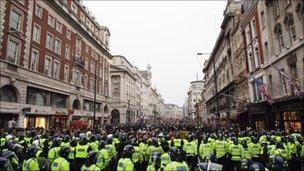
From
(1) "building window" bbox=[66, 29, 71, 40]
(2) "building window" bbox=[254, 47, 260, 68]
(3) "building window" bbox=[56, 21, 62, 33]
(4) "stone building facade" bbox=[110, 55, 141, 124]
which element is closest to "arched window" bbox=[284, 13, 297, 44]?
(2) "building window" bbox=[254, 47, 260, 68]

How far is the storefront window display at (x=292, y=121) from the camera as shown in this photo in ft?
69.8

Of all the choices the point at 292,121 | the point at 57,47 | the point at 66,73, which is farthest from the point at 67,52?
the point at 292,121

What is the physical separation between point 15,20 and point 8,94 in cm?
805

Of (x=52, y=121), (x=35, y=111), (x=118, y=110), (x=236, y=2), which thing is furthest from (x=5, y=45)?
(x=118, y=110)

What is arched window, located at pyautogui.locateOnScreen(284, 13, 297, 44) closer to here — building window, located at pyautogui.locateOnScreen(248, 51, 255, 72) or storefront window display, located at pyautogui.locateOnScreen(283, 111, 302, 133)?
storefront window display, located at pyautogui.locateOnScreen(283, 111, 302, 133)

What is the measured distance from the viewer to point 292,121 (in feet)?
73.2

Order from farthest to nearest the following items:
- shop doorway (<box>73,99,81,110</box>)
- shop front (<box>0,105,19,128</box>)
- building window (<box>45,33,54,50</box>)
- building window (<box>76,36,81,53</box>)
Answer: building window (<box>76,36,81,53</box>) < shop doorway (<box>73,99,81,110</box>) < building window (<box>45,33,54,50</box>) < shop front (<box>0,105,19,128</box>)

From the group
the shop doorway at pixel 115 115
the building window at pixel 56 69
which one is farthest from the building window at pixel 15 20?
the shop doorway at pixel 115 115

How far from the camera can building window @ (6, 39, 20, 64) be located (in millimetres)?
26697

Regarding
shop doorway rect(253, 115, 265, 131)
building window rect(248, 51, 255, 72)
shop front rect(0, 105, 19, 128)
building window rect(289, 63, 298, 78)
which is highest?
building window rect(248, 51, 255, 72)

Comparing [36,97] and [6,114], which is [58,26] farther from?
[6,114]

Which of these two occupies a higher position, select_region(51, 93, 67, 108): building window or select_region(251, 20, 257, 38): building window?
select_region(251, 20, 257, 38): building window

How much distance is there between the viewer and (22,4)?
2900cm

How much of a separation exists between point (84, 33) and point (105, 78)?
16.7m
